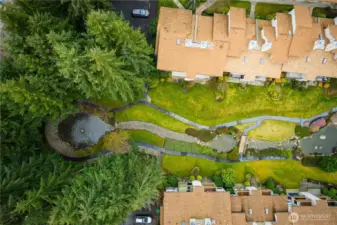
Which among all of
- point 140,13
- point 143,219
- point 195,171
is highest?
point 140,13

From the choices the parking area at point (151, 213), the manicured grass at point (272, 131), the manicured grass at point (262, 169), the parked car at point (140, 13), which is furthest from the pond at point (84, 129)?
the manicured grass at point (272, 131)

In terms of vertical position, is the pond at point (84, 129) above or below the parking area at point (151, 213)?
above

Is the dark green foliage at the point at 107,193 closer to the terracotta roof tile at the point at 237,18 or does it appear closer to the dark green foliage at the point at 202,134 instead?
the dark green foliage at the point at 202,134

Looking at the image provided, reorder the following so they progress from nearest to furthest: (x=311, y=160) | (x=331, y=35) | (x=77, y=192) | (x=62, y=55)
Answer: (x=62, y=55)
(x=77, y=192)
(x=331, y=35)
(x=311, y=160)

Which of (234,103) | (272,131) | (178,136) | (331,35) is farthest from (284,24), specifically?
(178,136)

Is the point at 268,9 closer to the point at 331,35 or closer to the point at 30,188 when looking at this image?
the point at 331,35

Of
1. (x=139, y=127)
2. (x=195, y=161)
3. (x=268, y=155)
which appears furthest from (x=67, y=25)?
(x=268, y=155)

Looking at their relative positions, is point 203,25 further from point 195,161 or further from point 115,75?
point 195,161
